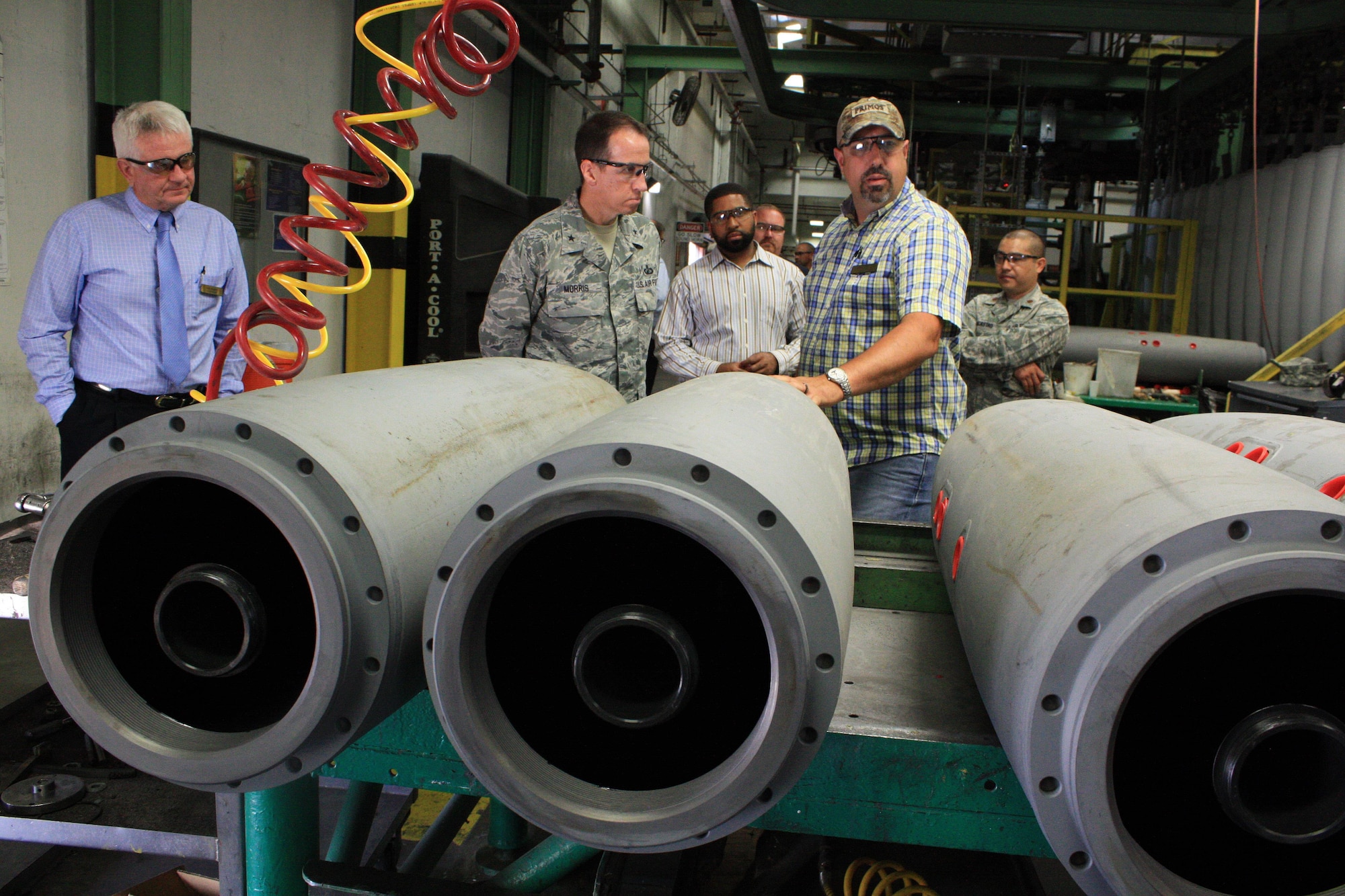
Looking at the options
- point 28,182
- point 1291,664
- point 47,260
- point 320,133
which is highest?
point 320,133

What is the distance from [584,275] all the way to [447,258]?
293cm

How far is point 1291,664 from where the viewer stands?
772 mm

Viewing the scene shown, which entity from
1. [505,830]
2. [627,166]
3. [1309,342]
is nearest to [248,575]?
[505,830]

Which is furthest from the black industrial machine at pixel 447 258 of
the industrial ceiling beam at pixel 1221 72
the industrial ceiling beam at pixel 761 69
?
the industrial ceiling beam at pixel 1221 72

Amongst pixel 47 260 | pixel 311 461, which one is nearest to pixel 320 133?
pixel 47 260

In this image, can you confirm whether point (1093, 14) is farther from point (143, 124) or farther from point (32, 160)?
point (32, 160)

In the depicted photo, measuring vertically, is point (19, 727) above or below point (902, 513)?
below

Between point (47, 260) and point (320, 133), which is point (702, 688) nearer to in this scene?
point (47, 260)

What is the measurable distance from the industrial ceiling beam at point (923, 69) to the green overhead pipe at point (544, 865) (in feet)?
21.2

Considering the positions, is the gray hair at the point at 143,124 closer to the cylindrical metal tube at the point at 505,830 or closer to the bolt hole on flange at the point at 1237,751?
the cylindrical metal tube at the point at 505,830

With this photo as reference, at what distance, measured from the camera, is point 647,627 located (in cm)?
76

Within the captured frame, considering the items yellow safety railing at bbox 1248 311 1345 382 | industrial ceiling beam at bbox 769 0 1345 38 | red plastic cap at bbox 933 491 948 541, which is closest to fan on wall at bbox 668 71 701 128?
industrial ceiling beam at bbox 769 0 1345 38

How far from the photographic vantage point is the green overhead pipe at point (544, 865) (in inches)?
53.7

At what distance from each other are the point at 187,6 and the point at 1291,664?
3.77 meters
